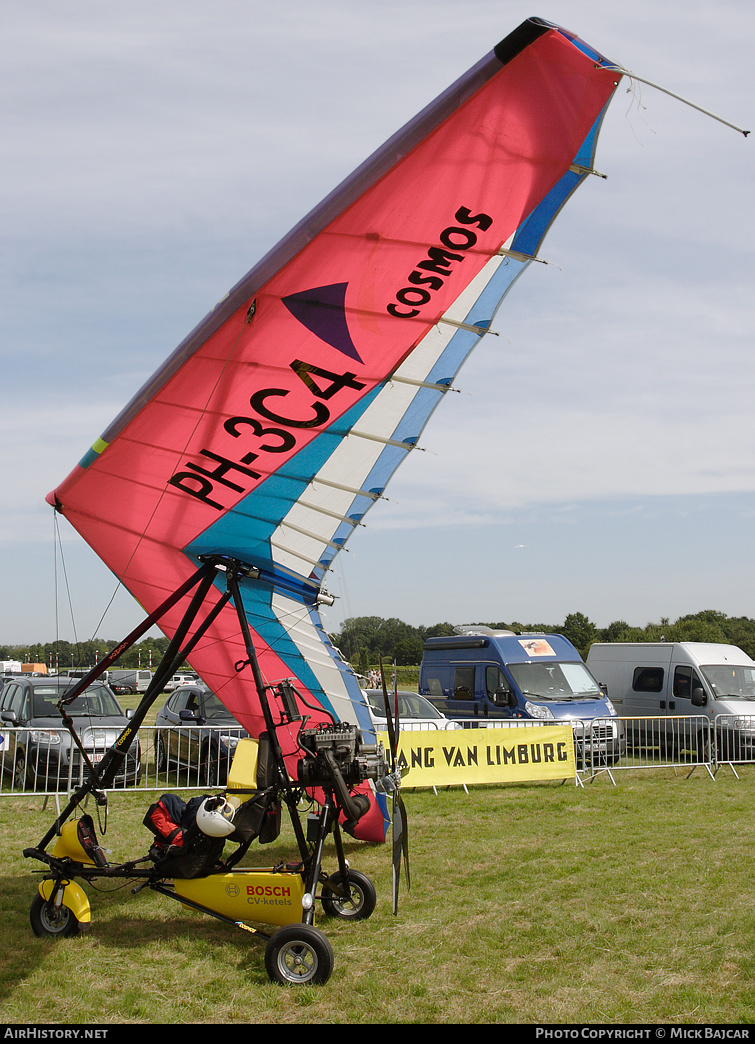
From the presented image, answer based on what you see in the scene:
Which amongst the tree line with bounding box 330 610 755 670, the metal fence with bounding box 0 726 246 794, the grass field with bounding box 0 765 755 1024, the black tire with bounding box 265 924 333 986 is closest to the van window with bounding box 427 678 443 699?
the metal fence with bounding box 0 726 246 794

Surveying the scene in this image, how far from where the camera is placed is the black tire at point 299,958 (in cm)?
493

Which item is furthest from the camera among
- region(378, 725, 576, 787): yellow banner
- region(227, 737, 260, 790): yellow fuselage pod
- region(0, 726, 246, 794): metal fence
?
region(378, 725, 576, 787): yellow banner

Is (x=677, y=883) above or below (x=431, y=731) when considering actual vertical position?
below

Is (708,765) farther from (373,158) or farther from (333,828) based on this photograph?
(373,158)

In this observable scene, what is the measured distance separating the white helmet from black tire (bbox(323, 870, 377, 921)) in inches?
43.9

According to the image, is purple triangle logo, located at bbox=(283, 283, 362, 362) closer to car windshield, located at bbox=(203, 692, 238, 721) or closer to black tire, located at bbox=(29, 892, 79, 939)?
black tire, located at bbox=(29, 892, 79, 939)

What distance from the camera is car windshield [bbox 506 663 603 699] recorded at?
14180 millimetres

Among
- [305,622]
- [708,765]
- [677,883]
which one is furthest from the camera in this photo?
[708,765]

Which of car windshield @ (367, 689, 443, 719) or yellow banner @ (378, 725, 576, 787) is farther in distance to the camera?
car windshield @ (367, 689, 443, 719)

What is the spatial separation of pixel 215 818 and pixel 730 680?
12.8 metres

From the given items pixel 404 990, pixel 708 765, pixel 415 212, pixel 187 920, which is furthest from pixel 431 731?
pixel 415 212

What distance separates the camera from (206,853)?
18.2 feet
